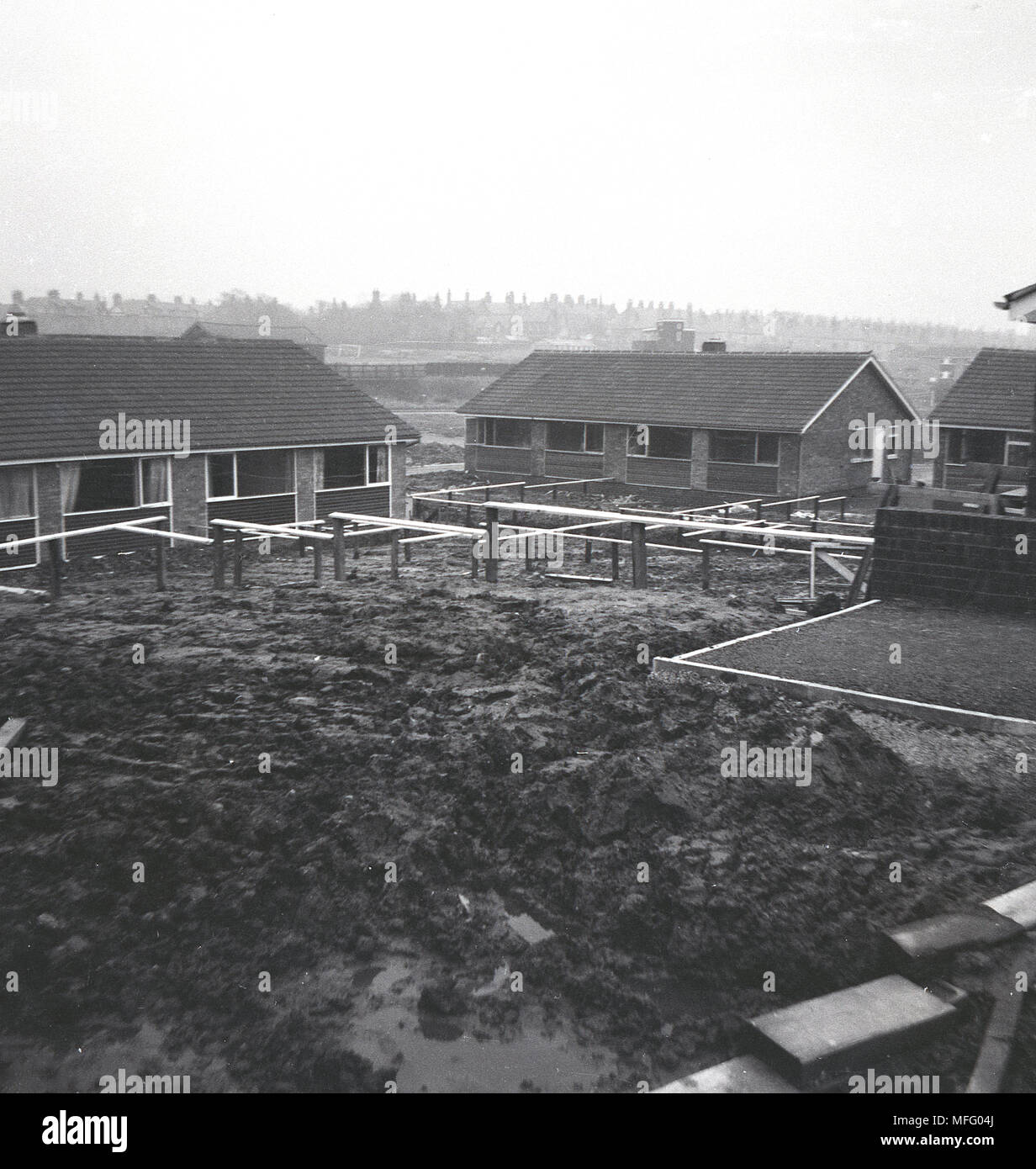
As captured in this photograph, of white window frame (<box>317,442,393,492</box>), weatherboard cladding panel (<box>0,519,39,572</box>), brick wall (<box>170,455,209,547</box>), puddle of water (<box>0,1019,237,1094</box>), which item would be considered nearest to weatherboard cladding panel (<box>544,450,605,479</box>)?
white window frame (<box>317,442,393,492</box>)

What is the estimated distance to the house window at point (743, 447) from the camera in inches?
1299

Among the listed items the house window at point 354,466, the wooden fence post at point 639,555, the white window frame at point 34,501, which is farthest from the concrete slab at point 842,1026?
the house window at point 354,466

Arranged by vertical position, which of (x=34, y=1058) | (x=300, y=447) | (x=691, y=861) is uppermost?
(x=300, y=447)

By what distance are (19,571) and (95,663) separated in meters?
10.2

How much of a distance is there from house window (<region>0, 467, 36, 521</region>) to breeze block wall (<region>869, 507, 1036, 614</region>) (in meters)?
15.3

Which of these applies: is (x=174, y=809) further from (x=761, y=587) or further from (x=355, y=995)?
(x=761, y=587)

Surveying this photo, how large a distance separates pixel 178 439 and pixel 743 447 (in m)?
16.5

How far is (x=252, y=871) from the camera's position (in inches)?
297

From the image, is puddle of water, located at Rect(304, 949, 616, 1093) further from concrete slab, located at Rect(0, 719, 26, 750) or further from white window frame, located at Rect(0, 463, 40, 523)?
white window frame, located at Rect(0, 463, 40, 523)

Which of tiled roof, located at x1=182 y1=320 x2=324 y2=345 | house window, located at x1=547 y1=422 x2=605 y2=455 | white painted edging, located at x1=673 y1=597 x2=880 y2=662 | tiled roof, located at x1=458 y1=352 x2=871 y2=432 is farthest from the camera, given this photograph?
tiled roof, located at x1=182 y1=320 x2=324 y2=345

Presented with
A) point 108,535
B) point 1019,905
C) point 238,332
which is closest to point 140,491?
point 108,535

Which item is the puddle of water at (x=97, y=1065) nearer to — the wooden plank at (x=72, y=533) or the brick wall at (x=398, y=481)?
the wooden plank at (x=72, y=533)

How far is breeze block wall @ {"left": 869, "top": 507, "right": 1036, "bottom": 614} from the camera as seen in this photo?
43.0 feet

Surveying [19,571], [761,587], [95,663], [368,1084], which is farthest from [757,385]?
[368,1084]
